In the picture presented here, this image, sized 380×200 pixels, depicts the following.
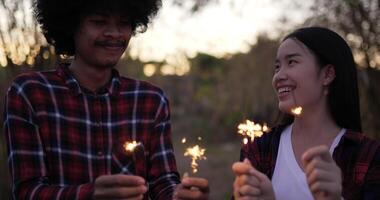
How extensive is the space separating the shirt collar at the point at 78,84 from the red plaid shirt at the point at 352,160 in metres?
0.71

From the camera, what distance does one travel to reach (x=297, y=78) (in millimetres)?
3045

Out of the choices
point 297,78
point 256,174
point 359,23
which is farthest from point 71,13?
point 359,23

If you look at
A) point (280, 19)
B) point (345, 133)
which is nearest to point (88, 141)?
point (345, 133)

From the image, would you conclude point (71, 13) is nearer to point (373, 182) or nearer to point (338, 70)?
point (338, 70)

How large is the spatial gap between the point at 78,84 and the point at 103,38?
0.27 meters

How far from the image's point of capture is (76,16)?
331 cm

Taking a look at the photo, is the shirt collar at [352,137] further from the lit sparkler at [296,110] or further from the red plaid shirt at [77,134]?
the red plaid shirt at [77,134]

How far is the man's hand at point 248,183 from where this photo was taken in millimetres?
2414

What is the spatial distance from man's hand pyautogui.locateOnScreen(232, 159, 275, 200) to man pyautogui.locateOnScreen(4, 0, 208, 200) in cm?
69

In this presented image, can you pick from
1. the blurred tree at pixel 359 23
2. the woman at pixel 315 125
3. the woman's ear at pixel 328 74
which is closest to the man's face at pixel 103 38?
the woman at pixel 315 125

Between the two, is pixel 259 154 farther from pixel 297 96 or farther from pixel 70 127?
pixel 70 127

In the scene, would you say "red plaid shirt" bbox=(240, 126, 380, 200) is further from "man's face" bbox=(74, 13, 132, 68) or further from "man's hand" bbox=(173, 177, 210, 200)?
"man's face" bbox=(74, 13, 132, 68)

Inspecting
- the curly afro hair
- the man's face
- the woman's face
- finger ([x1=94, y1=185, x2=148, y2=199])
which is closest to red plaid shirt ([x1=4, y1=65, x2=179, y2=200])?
the man's face

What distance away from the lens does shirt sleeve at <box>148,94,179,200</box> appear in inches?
125
